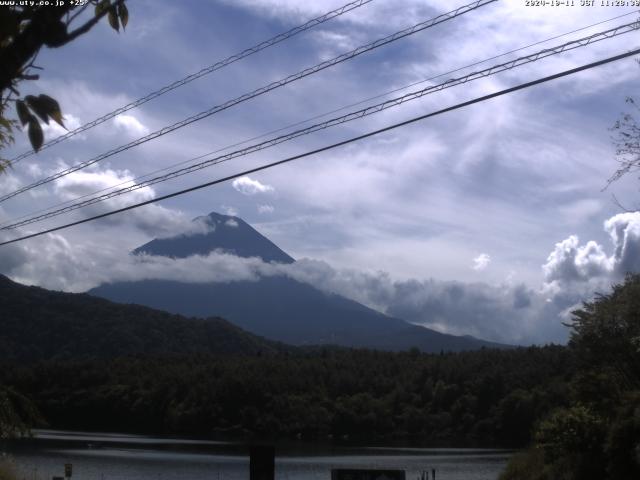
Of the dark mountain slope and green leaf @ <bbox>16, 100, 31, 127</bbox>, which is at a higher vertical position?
the dark mountain slope

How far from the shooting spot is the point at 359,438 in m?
97.0

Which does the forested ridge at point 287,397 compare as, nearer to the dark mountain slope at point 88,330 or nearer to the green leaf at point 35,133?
the dark mountain slope at point 88,330

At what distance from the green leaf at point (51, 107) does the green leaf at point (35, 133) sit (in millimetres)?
103

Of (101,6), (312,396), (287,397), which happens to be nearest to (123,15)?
(101,6)

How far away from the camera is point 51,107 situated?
368cm

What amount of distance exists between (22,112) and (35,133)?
118 mm

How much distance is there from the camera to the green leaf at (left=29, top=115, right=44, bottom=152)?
3762mm

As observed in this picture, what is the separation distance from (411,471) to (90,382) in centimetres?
6537

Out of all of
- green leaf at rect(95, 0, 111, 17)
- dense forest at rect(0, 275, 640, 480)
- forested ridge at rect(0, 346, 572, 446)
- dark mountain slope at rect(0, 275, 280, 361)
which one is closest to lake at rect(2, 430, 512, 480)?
dense forest at rect(0, 275, 640, 480)

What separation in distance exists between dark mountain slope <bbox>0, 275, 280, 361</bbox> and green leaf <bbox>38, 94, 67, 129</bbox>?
471 ft

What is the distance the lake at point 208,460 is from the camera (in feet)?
153

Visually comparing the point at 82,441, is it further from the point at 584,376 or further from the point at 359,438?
the point at 584,376

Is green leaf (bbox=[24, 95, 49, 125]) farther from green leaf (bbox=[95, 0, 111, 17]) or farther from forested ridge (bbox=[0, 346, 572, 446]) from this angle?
forested ridge (bbox=[0, 346, 572, 446])

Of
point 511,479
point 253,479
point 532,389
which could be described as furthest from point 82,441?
point 253,479
